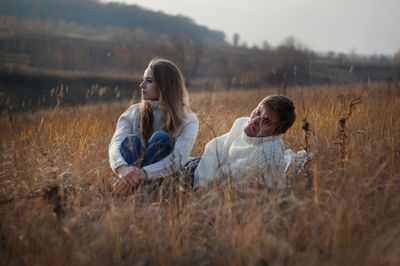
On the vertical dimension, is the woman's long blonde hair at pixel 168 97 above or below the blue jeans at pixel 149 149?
above

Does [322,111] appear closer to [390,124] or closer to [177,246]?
[390,124]

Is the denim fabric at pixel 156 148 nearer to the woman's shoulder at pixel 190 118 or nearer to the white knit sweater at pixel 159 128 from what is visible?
the white knit sweater at pixel 159 128

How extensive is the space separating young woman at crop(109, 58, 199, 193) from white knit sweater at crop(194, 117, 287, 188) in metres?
0.19

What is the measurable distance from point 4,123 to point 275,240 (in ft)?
12.5

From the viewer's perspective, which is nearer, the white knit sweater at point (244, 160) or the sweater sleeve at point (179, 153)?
the white knit sweater at point (244, 160)

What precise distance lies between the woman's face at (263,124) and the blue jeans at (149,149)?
1.86ft

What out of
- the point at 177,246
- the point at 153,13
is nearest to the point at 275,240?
the point at 177,246

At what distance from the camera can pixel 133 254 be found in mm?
1918

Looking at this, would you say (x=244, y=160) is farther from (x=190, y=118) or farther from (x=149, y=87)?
(x=149, y=87)

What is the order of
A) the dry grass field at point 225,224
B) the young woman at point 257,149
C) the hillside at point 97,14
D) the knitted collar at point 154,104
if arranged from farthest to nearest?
the hillside at point 97,14 < the knitted collar at point 154,104 < the young woman at point 257,149 < the dry grass field at point 225,224

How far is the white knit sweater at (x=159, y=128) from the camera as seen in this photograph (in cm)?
274

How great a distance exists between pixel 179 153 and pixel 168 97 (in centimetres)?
48

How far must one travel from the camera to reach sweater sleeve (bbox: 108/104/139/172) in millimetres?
2781

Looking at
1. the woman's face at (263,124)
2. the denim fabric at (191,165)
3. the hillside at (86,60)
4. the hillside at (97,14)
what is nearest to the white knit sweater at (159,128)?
the denim fabric at (191,165)
